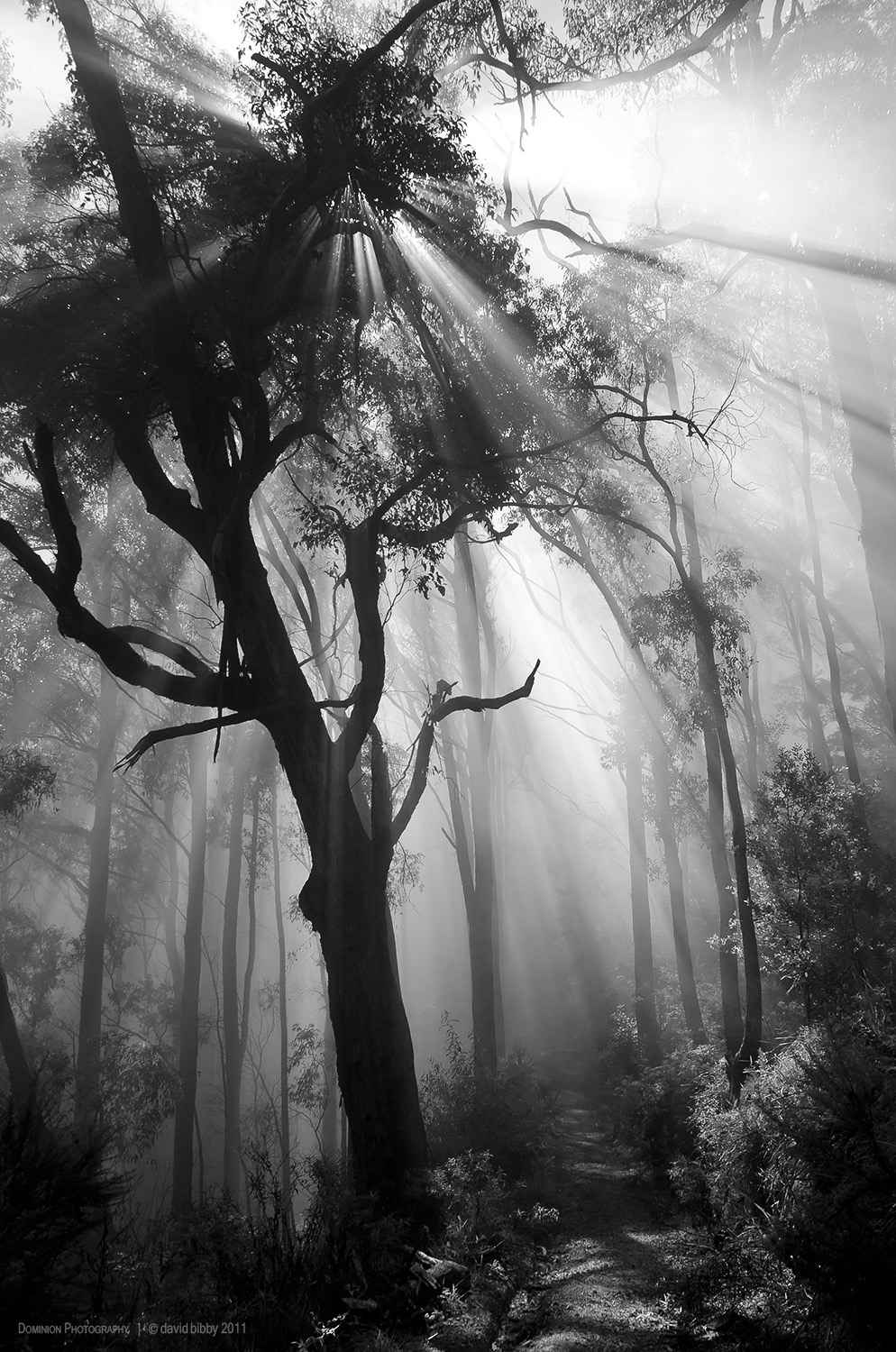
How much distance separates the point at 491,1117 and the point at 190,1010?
843 centimetres

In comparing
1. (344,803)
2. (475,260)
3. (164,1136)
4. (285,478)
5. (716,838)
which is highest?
(285,478)

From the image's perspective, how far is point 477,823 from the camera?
49.2 ft

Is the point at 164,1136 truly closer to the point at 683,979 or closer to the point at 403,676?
the point at 403,676

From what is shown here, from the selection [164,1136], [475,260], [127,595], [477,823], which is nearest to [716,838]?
[477,823]

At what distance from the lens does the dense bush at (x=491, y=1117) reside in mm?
9047

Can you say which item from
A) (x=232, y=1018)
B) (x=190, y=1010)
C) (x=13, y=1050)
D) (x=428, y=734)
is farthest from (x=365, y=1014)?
(x=232, y=1018)

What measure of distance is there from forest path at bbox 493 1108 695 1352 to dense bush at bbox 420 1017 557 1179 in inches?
20.8

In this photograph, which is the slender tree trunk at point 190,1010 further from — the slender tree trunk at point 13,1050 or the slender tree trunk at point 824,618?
the slender tree trunk at point 824,618

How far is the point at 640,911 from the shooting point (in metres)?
16.8

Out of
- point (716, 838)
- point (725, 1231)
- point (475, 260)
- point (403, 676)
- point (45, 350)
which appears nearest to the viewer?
point (725, 1231)

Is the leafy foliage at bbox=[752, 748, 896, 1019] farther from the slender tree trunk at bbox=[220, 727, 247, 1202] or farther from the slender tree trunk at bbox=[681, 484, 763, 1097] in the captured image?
the slender tree trunk at bbox=[220, 727, 247, 1202]

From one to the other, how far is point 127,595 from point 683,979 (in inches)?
566

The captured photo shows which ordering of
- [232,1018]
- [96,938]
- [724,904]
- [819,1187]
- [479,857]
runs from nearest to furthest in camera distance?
[819,1187], [724,904], [479,857], [96,938], [232,1018]

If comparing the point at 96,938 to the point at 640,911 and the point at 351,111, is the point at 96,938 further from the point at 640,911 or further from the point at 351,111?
the point at 351,111
